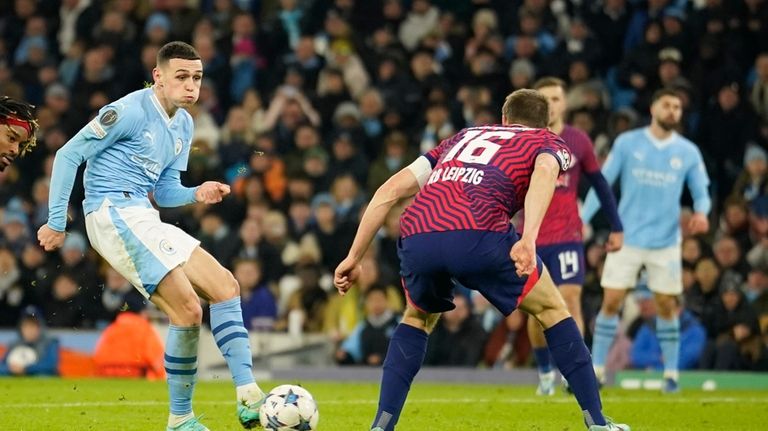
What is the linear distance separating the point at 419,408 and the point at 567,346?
3.36 meters

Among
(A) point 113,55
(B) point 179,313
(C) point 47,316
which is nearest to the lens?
(B) point 179,313

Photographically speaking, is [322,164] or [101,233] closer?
[101,233]

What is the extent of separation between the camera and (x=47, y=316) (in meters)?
17.1

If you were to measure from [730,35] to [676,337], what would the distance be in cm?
671

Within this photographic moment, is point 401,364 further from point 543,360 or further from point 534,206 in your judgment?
point 543,360

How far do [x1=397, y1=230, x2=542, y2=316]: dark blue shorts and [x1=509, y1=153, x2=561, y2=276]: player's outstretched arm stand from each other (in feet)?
0.55

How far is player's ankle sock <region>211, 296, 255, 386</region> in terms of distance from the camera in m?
8.16

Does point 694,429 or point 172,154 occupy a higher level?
point 172,154

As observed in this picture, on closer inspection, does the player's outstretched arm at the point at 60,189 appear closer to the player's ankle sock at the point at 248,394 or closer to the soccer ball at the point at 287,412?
the player's ankle sock at the point at 248,394

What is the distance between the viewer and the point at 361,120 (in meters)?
19.0

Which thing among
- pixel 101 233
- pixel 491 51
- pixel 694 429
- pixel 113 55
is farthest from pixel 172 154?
pixel 113 55

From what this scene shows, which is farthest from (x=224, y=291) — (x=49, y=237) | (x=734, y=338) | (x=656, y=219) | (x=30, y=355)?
(x=30, y=355)

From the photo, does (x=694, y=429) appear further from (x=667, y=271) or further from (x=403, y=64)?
(x=403, y=64)

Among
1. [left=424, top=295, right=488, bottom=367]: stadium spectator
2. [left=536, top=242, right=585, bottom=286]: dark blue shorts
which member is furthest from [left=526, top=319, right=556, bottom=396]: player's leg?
[left=424, top=295, right=488, bottom=367]: stadium spectator
